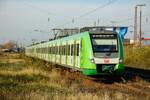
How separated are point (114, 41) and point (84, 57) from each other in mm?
1828

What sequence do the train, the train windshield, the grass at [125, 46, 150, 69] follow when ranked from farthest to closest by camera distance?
1. the grass at [125, 46, 150, 69]
2. the train windshield
3. the train

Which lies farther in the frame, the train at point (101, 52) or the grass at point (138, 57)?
the grass at point (138, 57)

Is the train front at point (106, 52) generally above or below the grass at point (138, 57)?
above

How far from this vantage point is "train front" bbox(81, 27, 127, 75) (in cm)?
1980

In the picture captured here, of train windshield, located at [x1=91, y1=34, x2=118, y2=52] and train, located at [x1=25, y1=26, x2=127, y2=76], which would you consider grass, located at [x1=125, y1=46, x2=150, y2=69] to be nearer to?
train, located at [x1=25, y1=26, x2=127, y2=76]

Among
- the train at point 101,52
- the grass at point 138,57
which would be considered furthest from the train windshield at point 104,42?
the grass at point 138,57

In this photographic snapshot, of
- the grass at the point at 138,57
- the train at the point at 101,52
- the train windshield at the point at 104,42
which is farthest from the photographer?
the grass at the point at 138,57

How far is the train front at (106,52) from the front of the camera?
19797 mm

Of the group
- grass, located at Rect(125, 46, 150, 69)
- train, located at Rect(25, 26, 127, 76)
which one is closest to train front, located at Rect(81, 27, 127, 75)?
train, located at Rect(25, 26, 127, 76)

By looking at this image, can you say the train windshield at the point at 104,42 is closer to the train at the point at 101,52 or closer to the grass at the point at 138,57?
the train at the point at 101,52

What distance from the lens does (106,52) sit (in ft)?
65.8

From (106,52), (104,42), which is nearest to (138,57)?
(104,42)

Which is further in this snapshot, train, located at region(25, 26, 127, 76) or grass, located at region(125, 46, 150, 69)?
grass, located at region(125, 46, 150, 69)

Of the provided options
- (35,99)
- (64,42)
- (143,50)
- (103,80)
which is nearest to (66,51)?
(64,42)
